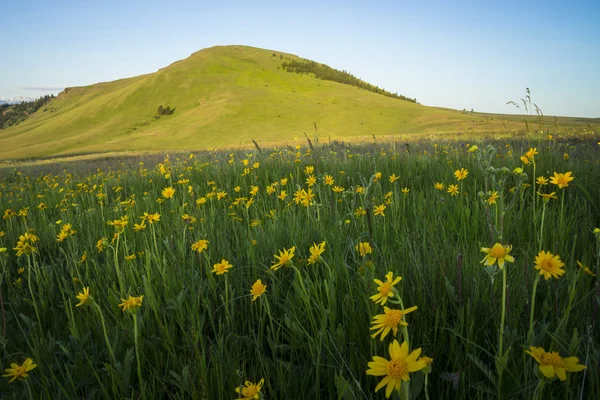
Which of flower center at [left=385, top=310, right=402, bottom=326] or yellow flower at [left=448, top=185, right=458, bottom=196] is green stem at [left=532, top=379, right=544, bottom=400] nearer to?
flower center at [left=385, top=310, right=402, bottom=326]

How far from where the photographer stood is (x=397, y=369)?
0.62 meters

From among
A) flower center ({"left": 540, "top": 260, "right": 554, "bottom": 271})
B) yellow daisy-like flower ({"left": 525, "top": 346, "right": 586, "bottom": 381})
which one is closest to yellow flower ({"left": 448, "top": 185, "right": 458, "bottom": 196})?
flower center ({"left": 540, "top": 260, "right": 554, "bottom": 271})

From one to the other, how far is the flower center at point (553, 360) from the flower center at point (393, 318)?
0.26m

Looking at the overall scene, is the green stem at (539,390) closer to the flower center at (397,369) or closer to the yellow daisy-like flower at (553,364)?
the yellow daisy-like flower at (553,364)

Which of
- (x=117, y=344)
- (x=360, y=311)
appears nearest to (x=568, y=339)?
(x=360, y=311)

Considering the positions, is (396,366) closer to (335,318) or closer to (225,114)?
(335,318)

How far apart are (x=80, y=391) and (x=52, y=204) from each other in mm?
4163

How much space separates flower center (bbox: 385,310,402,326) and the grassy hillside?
2643cm

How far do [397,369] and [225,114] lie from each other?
53.2 metres

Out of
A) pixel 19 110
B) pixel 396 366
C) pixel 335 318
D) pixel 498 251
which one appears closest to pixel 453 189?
pixel 335 318

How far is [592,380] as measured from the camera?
0.81m

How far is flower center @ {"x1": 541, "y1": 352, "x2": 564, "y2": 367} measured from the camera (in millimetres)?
608

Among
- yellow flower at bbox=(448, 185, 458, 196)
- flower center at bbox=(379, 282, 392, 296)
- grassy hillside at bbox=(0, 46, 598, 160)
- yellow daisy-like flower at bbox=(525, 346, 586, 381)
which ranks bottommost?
yellow daisy-like flower at bbox=(525, 346, 586, 381)

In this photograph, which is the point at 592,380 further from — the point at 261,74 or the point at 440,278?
the point at 261,74
